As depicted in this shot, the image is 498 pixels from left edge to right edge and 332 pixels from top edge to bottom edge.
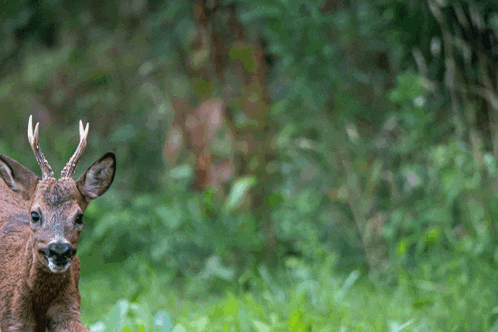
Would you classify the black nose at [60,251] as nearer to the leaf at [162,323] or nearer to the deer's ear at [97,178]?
the deer's ear at [97,178]

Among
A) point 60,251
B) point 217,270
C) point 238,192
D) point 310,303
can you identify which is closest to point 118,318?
point 310,303

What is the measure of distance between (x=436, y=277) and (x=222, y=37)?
321 cm

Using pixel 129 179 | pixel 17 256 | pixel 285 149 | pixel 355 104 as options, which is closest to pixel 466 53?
pixel 355 104

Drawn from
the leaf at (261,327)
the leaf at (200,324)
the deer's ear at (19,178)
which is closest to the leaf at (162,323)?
the leaf at (200,324)

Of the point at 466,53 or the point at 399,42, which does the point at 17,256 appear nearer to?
the point at 466,53

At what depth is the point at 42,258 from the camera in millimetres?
2336

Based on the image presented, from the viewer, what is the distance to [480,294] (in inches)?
158

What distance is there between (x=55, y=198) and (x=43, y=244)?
0.66ft

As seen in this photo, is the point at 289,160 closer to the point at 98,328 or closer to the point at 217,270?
the point at 217,270

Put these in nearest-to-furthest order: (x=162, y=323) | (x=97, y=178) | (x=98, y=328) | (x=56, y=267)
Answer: (x=56, y=267), (x=97, y=178), (x=98, y=328), (x=162, y=323)

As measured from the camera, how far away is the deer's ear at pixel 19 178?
8.20ft

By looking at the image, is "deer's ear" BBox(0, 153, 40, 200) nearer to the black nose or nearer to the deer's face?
the deer's face

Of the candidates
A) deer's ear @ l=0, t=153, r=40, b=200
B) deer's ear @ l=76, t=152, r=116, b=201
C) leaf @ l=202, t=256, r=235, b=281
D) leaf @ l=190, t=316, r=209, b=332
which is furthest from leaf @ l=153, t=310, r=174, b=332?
leaf @ l=202, t=256, r=235, b=281

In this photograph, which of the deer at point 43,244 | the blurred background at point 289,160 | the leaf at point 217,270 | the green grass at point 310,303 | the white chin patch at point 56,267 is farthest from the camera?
the leaf at point 217,270
